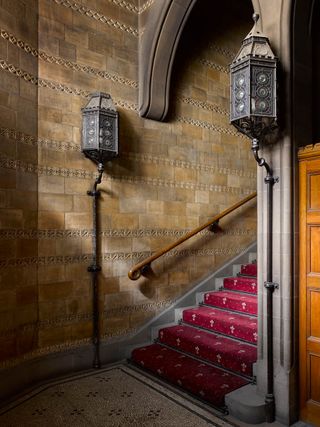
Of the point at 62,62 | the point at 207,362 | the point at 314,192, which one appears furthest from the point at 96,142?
the point at 207,362

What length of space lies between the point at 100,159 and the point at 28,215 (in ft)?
3.00

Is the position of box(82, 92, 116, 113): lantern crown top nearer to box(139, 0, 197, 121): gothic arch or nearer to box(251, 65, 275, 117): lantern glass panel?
box(139, 0, 197, 121): gothic arch

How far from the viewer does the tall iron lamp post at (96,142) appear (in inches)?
140

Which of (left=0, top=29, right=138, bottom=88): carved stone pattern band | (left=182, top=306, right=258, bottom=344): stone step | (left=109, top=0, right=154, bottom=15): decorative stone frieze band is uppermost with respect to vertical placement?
(left=109, top=0, right=154, bottom=15): decorative stone frieze band

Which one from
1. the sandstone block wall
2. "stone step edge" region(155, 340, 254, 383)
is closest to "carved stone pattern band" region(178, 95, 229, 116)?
the sandstone block wall

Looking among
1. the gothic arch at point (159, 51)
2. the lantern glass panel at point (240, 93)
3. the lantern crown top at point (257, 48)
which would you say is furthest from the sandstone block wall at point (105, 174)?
the lantern crown top at point (257, 48)

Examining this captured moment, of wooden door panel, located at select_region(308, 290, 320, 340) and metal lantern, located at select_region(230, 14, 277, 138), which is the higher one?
metal lantern, located at select_region(230, 14, 277, 138)

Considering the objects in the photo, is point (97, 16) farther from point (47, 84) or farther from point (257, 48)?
point (257, 48)

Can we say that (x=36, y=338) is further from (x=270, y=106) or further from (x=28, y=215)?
(x=270, y=106)

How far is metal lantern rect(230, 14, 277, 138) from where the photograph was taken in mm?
2570

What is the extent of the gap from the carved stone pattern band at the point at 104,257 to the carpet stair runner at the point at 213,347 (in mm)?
414

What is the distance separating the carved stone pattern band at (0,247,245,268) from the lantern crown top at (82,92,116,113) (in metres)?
1.54

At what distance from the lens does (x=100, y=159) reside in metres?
3.66

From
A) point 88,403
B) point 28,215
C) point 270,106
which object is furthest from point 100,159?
point 88,403
